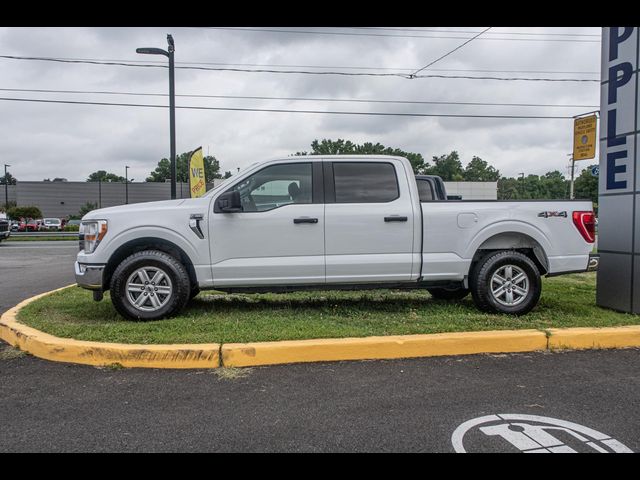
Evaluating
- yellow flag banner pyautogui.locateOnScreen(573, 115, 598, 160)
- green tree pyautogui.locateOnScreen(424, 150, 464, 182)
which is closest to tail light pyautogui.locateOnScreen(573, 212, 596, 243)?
yellow flag banner pyautogui.locateOnScreen(573, 115, 598, 160)

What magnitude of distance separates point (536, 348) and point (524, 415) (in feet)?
5.41

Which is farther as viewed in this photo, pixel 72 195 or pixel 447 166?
pixel 447 166

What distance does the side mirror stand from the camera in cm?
541

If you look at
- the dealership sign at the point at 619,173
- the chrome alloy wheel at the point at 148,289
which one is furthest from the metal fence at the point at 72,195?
the dealership sign at the point at 619,173

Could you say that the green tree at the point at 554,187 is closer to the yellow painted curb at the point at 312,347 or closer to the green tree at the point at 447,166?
the green tree at the point at 447,166

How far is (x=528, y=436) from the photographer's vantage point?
119 inches

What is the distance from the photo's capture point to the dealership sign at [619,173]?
590 centimetres

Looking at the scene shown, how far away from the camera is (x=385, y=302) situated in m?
6.77

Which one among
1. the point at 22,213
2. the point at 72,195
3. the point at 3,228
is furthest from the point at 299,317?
the point at 72,195

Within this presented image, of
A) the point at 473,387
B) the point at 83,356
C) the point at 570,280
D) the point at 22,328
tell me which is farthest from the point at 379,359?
the point at 570,280

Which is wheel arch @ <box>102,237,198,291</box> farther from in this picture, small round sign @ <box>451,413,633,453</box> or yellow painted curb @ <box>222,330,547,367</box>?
small round sign @ <box>451,413,633,453</box>

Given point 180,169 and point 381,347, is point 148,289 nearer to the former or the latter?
point 381,347

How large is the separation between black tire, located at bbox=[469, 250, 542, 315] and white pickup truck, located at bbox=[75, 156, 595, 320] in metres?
0.01

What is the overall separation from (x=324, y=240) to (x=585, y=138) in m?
14.1
